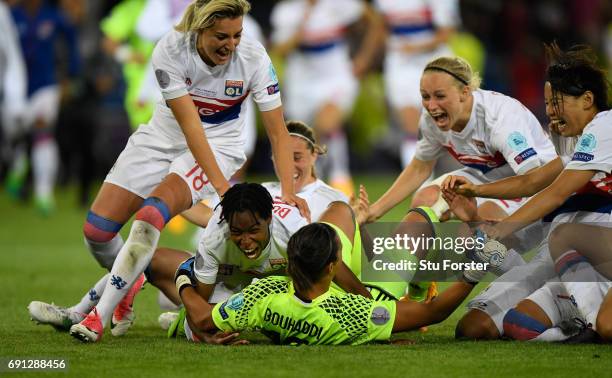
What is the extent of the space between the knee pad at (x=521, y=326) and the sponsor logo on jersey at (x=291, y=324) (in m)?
1.09

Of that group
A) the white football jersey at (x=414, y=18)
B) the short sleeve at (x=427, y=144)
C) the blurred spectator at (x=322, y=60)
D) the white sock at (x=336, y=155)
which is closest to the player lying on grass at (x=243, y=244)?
the short sleeve at (x=427, y=144)

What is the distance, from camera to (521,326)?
6.33 meters

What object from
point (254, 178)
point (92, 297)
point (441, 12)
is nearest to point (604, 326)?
point (92, 297)

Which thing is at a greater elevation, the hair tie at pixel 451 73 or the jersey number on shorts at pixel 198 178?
the hair tie at pixel 451 73

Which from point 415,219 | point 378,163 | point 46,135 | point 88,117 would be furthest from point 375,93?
point 415,219

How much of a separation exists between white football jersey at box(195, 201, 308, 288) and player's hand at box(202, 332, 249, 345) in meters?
0.31

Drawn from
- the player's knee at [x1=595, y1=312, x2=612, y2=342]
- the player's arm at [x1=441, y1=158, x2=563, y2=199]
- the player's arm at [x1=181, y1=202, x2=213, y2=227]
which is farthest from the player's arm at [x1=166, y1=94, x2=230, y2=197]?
the player's knee at [x1=595, y1=312, x2=612, y2=342]

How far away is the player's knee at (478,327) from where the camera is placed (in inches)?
252

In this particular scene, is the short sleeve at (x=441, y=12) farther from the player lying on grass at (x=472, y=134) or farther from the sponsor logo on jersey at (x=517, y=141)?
the sponsor logo on jersey at (x=517, y=141)

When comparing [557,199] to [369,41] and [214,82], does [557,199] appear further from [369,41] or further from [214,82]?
[369,41]

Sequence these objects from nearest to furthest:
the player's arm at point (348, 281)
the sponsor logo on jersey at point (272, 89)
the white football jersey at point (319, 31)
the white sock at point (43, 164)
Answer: the player's arm at point (348, 281), the sponsor logo on jersey at point (272, 89), the white football jersey at point (319, 31), the white sock at point (43, 164)

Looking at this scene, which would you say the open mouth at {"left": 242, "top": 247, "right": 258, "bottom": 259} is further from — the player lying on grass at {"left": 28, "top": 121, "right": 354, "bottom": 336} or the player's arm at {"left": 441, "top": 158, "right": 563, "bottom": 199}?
the player's arm at {"left": 441, "top": 158, "right": 563, "bottom": 199}

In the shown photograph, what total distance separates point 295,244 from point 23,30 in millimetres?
10508

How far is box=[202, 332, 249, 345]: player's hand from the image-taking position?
6.13m
